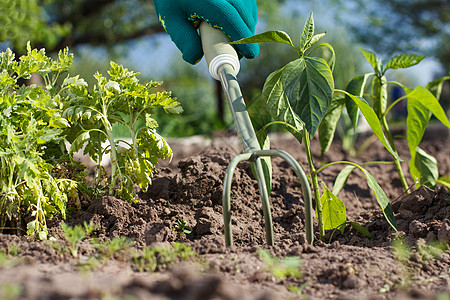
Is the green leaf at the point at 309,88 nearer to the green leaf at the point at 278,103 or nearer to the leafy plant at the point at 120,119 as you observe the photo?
the green leaf at the point at 278,103

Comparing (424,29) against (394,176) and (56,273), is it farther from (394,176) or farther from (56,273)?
(56,273)

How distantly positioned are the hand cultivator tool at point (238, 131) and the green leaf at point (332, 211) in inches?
9.2

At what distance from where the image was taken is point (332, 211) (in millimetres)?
1568

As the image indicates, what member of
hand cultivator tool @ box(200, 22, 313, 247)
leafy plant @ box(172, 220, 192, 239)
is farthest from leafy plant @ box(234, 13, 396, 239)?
leafy plant @ box(172, 220, 192, 239)

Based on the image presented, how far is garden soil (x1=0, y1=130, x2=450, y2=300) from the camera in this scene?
891 mm

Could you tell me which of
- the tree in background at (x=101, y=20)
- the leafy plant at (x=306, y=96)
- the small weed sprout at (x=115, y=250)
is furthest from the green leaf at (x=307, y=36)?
the tree in background at (x=101, y=20)

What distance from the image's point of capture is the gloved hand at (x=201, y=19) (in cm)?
168

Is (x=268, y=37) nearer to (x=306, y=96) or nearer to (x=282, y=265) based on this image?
(x=306, y=96)

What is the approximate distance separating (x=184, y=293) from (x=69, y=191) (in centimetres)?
88

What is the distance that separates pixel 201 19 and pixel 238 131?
0.56 meters

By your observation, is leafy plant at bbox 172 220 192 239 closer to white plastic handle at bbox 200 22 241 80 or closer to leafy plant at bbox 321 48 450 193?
white plastic handle at bbox 200 22 241 80

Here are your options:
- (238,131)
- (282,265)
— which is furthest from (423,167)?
(282,265)

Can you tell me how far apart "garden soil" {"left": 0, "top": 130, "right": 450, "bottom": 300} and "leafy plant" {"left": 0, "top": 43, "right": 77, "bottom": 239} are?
101 millimetres

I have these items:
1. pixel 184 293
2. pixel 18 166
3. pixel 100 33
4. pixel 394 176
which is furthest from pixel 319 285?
pixel 100 33
